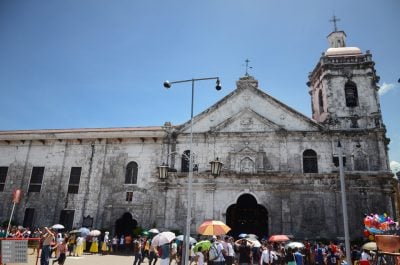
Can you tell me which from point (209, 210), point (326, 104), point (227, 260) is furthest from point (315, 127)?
point (227, 260)

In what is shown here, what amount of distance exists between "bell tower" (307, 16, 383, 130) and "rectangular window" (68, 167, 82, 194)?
791 inches

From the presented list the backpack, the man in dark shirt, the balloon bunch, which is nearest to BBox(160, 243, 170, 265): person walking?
the backpack

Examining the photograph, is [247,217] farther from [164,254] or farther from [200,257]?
[164,254]

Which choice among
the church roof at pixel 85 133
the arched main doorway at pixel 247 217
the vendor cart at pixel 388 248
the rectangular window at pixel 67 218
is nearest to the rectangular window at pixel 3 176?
the church roof at pixel 85 133

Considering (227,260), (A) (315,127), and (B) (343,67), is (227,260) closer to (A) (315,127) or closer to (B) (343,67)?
(A) (315,127)

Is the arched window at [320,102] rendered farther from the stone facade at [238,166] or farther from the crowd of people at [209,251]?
the crowd of people at [209,251]

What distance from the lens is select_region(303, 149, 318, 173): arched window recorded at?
22062 millimetres

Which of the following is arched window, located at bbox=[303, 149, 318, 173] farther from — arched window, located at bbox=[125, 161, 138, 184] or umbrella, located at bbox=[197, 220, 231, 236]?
arched window, located at bbox=[125, 161, 138, 184]

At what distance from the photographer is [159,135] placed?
81.1ft

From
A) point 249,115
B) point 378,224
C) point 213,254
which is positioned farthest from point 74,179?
point 378,224

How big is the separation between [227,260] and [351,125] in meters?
16.0

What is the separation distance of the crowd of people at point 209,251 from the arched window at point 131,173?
425 centimetres

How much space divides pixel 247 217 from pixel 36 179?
18011 millimetres

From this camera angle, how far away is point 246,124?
23719 mm
